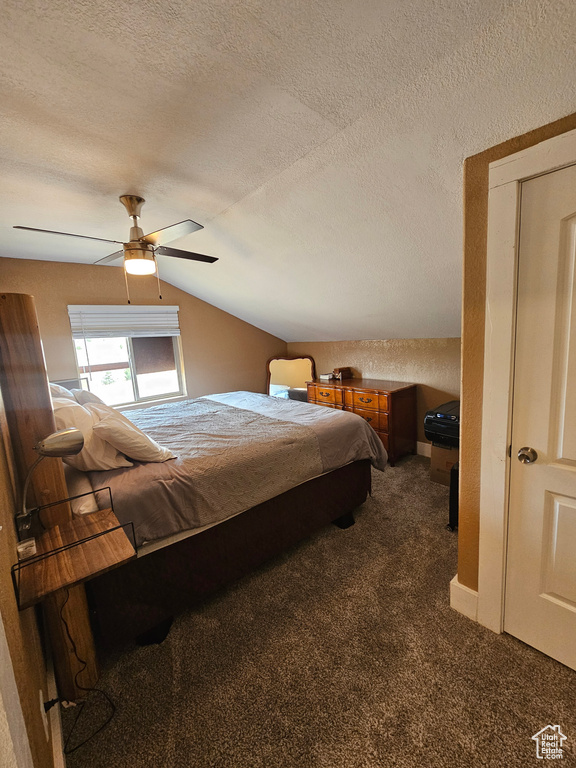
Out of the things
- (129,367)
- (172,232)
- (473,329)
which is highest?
(172,232)

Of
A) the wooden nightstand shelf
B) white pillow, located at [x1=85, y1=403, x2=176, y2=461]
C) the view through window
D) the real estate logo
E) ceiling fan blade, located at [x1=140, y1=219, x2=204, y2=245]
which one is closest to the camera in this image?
the wooden nightstand shelf

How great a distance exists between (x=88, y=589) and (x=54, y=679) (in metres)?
0.35

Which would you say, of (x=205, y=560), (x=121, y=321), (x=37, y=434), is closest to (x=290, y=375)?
(x=121, y=321)

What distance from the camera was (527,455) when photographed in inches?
53.2

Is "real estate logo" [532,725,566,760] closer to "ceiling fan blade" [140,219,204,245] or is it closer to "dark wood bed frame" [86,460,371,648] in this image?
"dark wood bed frame" [86,460,371,648]

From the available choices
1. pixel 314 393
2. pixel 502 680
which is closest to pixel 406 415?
pixel 314 393

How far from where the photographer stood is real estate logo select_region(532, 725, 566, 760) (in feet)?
3.60

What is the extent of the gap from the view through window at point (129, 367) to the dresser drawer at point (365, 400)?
2366 mm

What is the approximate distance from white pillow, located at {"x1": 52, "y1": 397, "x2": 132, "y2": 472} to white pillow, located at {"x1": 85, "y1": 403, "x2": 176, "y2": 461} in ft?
0.13

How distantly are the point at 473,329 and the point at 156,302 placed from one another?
3.66m

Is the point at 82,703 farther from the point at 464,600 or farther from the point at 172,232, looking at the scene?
the point at 172,232

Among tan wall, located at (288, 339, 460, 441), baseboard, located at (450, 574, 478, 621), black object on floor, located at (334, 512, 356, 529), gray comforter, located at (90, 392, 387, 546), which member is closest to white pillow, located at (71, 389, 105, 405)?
gray comforter, located at (90, 392, 387, 546)

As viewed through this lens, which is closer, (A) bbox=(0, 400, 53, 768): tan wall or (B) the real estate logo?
(A) bbox=(0, 400, 53, 768): tan wall

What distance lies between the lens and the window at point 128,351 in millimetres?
3615
